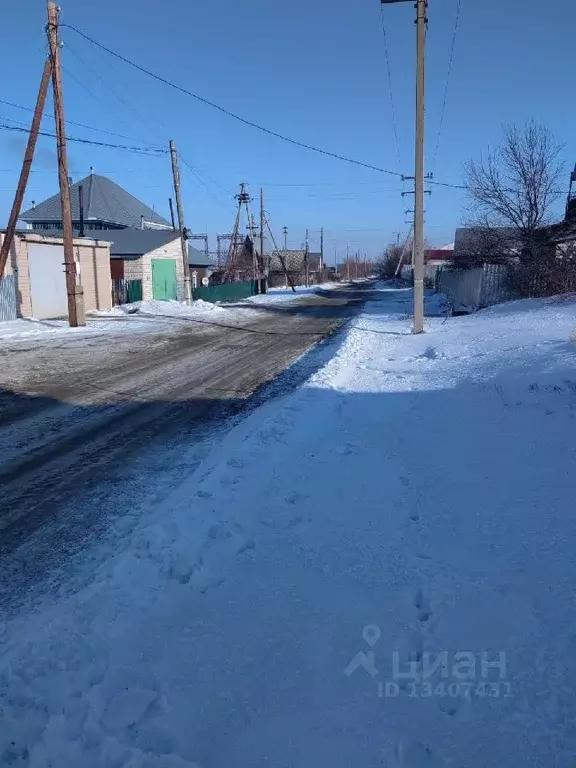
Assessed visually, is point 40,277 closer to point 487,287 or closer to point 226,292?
point 487,287

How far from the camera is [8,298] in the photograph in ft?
75.2

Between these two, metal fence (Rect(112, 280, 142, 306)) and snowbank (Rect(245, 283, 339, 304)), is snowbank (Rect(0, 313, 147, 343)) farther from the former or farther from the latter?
snowbank (Rect(245, 283, 339, 304))

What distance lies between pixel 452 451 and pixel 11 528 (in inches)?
163

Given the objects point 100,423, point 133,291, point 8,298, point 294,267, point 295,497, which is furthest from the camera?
point 294,267

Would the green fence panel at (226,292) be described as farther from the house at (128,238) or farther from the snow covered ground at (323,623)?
the snow covered ground at (323,623)

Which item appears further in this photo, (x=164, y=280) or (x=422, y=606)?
(x=164, y=280)

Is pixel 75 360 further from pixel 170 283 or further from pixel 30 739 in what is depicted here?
pixel 170 283

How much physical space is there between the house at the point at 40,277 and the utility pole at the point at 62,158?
0.86 meters

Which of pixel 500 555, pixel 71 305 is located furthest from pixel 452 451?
pixel 71 305

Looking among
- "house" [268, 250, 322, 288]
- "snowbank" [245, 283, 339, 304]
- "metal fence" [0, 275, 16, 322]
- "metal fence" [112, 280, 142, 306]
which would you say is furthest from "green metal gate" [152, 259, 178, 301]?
"house" [268, 250, 322, 288]

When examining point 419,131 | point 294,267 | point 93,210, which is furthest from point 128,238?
point 294,267

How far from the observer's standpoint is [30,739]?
2396 millimetres

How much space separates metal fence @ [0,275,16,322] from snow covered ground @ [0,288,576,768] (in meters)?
20.3

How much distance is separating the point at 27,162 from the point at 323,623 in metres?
21.9
